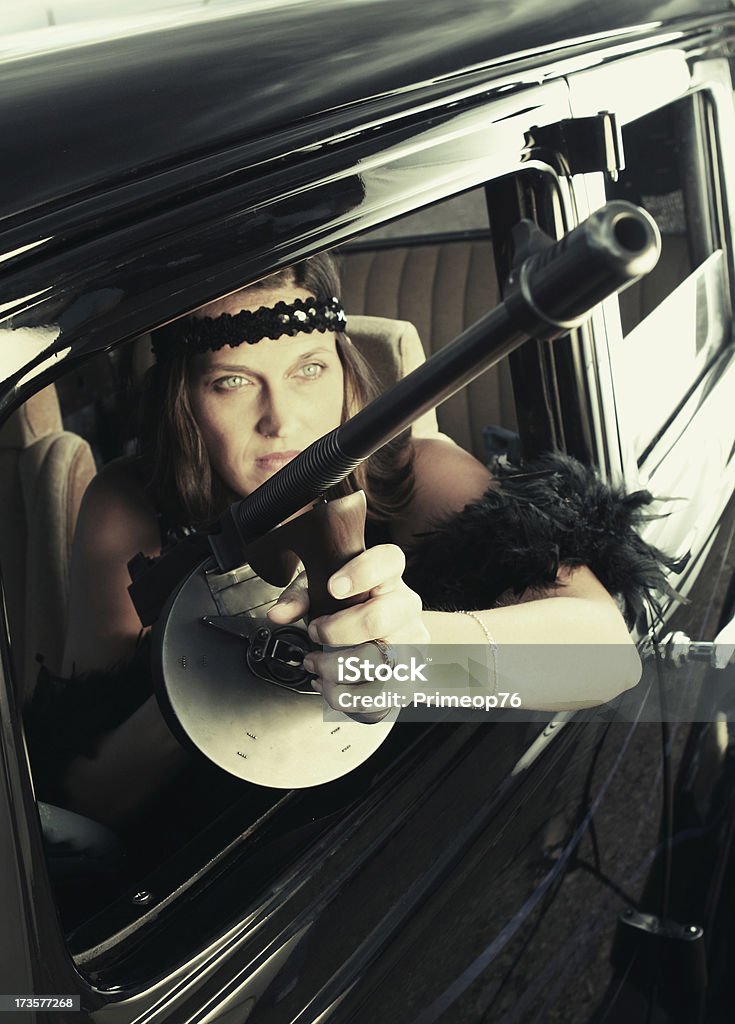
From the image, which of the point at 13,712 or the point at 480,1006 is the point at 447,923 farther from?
the point at 13,712

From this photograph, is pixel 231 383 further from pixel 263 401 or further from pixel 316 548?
pixel 316 548

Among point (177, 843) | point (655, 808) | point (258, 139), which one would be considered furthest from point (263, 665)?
point (655, 808)

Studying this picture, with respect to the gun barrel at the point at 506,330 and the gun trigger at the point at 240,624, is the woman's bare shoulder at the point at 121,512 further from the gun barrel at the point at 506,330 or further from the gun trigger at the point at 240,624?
the gun barrel at the point at 506,330

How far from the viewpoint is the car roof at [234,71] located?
0.90 m

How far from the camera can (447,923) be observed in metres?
1.12

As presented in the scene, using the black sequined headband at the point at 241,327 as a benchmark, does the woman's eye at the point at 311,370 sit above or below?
below

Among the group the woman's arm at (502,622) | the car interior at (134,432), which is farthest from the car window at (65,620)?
the woman's arm at (502,622)

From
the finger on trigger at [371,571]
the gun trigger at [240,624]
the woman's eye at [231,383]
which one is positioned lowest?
the gun trigger at [240,624]

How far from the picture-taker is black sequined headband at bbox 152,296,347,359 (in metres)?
1.02

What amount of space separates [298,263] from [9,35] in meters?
0.62

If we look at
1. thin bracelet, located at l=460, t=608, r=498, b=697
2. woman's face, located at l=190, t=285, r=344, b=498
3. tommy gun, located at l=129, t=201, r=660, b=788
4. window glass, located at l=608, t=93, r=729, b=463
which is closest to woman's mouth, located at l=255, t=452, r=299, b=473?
woman's face, located at l=190, t=285, r=344, b=498

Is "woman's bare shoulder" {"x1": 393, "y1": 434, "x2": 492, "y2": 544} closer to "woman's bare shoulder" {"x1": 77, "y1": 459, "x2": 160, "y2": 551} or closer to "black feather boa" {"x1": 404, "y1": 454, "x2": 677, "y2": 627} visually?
"black feather boa" {"x1": 404, "y1": 454, "x2": 677, "y2": 627}

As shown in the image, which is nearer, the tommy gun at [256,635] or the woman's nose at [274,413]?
the tommy gun at [256,635]

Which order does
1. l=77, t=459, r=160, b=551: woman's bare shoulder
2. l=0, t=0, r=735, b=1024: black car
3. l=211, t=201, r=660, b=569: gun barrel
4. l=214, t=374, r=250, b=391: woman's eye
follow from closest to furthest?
l=211, t=201, r=660, b=569: gun barrel
l=0, t=0, r=735, b=1024: black car
l=214, t=374, r=250, b=391: woman's eye
l=77, t=459, r=160, b=551: woman's bare shoulder
